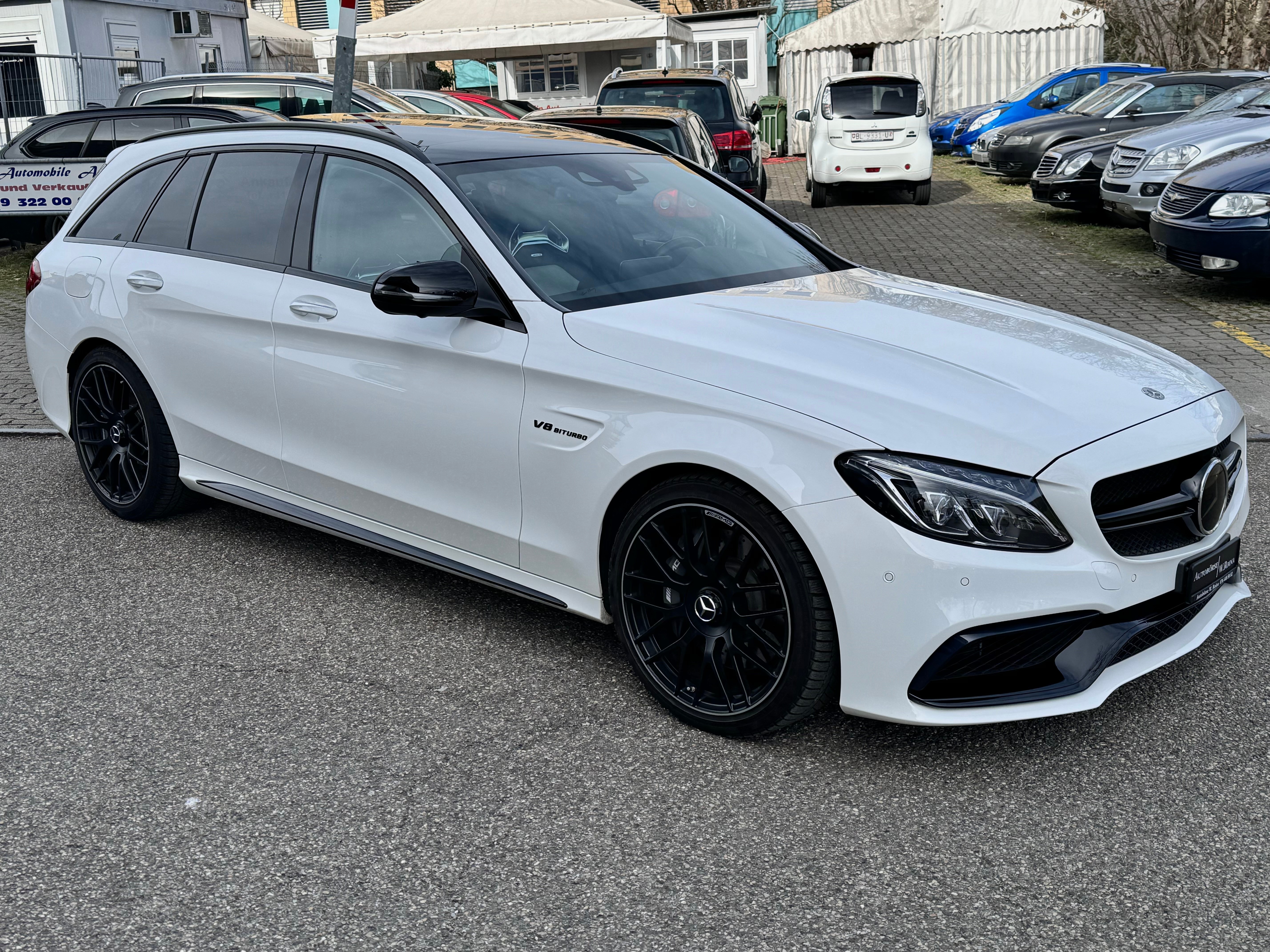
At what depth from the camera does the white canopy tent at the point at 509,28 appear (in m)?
21.4

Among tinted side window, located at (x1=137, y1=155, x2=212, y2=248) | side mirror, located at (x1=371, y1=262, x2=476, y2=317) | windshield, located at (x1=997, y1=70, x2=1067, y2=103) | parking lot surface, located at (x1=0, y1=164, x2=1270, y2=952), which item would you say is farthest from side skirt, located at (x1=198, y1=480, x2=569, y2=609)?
windshield, located at (x1=997, y1=70, x2=1067, y2=103)

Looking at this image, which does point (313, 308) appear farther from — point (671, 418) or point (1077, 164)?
point (1077, 164)

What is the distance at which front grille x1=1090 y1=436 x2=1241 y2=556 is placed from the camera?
3.11m

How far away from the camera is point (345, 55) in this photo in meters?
7.50

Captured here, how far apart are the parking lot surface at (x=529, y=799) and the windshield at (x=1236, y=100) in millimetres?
10806

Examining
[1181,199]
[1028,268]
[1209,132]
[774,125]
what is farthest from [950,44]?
[1181,199]

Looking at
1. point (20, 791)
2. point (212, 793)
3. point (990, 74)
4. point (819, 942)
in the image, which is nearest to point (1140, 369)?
point (819, 942)

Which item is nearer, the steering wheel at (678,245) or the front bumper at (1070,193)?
the steering wheel at (678,245)

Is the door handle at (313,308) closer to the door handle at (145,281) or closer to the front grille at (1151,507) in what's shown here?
the door handle at (145,281)

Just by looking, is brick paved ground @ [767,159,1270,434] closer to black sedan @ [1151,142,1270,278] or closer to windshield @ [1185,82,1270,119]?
black sedan @ [1151,142,1270,278]

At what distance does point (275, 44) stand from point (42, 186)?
19.4 meters

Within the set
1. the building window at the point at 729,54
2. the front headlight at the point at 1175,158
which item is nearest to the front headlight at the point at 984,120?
the building window at the point at 729,54

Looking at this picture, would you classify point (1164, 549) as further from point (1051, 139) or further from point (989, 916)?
point (1051, 139)

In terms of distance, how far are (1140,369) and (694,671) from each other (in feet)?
5.10
